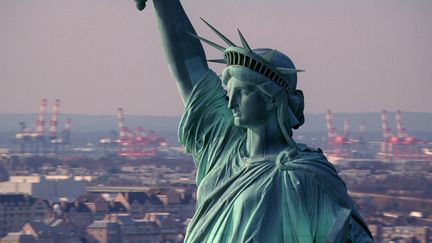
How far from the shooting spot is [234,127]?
6305 mm

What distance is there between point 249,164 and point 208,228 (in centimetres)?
25

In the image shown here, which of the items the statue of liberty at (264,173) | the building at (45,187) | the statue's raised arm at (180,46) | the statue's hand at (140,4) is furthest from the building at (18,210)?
the statue's hand at (140,4)

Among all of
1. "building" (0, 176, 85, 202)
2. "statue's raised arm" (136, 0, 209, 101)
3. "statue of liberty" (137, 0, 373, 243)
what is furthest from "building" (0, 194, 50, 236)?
"statue of liberty" (137, 0, 373, 243)

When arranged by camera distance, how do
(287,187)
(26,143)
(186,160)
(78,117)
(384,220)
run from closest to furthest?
(287,187) < (384,220) < (186,160) < (78,117) < (26,143)

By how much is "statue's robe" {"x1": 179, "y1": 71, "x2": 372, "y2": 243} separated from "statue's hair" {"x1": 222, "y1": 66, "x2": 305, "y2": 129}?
10cm

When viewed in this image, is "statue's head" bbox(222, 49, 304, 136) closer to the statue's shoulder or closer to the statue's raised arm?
the statue's shoulder

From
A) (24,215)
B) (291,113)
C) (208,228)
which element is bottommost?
(24,215)

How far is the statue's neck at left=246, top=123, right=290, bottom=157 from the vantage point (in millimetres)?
6086

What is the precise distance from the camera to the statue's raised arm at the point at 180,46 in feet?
20.6

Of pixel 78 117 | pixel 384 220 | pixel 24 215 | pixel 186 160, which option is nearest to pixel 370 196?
pixel 384 220

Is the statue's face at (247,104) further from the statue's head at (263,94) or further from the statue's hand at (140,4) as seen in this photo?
the statue's hand at (140,4)

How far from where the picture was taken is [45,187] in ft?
220

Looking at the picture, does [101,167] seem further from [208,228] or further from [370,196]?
[208,228]

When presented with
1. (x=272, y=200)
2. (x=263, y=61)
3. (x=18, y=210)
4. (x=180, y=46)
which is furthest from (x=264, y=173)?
(x=18, y=210)
